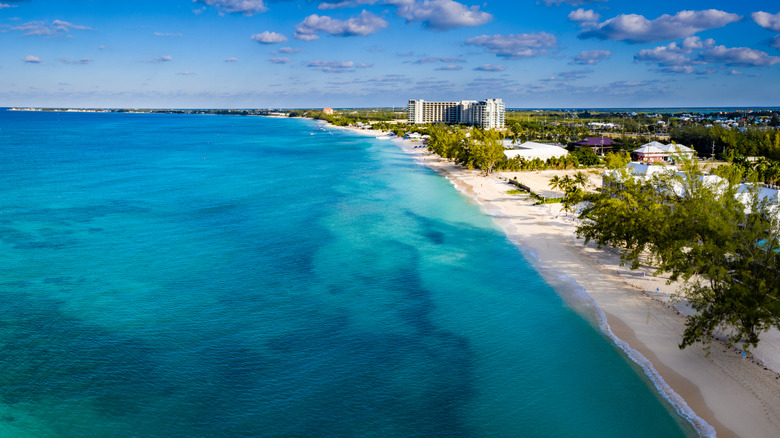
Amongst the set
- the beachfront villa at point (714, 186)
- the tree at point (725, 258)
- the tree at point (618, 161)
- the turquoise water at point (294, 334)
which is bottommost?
the turquoise water at point (294, 334)

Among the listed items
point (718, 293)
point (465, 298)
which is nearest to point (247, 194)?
point (465, 298)

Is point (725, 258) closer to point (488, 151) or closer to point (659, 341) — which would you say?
point (659, 341)

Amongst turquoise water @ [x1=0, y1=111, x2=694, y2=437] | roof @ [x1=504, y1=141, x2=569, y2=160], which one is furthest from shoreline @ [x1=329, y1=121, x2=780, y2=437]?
roof @ [x1=504, y1=141, x2=569, y2=160]

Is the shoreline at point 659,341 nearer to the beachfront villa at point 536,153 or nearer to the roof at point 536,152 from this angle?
the beachfront villa at point 536,153

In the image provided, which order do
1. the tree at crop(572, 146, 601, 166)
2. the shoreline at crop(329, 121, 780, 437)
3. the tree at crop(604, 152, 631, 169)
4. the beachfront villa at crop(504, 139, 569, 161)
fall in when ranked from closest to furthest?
1. the shoreline at crop(329, 121, 780, 437)
2. the tree at crop(604, 152, 631, 169)
3. the tree at crop(572, 146, 601, 166)
4. the beachfront villa at crop(504, 139, 569, 161)

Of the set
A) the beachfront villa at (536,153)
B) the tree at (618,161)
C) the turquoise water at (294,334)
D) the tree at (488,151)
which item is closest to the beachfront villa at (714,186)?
the tree at (618,161)

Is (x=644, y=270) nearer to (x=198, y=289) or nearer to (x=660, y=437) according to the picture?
(x=660, y=437)

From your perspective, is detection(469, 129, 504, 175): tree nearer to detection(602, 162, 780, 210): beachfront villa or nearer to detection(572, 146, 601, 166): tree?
detection(572, 146, 601, 166): tree
